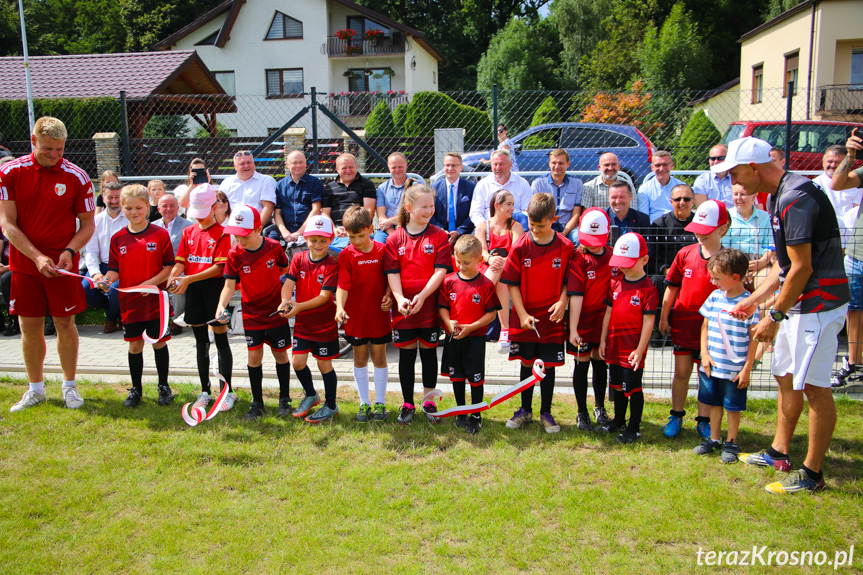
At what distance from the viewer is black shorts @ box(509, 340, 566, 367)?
495cm

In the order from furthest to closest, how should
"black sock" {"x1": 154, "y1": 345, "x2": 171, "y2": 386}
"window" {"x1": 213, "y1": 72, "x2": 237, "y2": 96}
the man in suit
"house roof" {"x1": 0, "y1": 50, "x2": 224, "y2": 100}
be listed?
"window" {"x1": 213, "y1": 72, "x2": 237, "y2": 96} < "house roof" {"x1": 0, "y1": 50, "x2": 224, "y2": 100} < the man in suit < "black sock" {"x1": 154, "y1": 345, "x2": 171, "y2": 386}

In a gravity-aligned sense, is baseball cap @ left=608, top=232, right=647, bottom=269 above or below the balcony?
below

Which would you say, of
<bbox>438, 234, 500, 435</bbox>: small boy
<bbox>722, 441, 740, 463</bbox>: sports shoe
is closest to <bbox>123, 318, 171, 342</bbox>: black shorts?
<bbox>438, 234, 500, 435</bbox>: small boy

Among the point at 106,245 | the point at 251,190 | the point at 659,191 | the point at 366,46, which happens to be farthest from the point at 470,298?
the point at 366,46

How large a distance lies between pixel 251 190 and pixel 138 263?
7.51ft

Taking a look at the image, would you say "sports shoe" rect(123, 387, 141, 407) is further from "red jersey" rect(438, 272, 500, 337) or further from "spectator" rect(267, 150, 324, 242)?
"red jersey" rect(438, 272, 500, 337)

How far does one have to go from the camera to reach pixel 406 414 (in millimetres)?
5102

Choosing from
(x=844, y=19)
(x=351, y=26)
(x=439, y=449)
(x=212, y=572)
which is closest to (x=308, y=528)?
(x=212, y=572)

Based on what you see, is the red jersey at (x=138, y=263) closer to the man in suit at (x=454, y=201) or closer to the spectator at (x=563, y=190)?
the man in suit at (x=454, y=201)

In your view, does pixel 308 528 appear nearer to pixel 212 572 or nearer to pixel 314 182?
pixel 212 572

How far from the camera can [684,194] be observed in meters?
6.01

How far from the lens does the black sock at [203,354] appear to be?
5535 mm

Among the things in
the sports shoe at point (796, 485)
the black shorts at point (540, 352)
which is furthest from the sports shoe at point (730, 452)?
the black shorts at point (540, 352)

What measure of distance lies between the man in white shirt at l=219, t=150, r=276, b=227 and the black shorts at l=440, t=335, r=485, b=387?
11.8 feet
